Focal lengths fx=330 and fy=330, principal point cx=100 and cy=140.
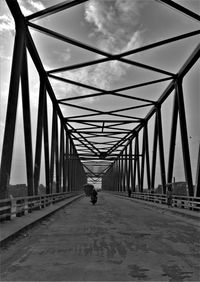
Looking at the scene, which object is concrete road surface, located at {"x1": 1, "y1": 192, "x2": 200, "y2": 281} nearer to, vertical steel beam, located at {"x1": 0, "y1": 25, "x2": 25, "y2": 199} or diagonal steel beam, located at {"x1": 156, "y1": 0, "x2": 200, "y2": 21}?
vertical steel beam, located at {"x1": 0, "y1": 25, "x2": 25, "y2": 199}

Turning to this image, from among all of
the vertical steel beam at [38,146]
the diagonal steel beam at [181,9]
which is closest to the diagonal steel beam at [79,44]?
the vertical steel beam at [38,146]

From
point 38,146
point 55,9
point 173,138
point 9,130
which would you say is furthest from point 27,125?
point 173,138

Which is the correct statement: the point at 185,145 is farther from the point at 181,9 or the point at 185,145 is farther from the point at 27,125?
the point at 27,125

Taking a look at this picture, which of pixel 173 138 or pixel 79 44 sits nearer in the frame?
pixel 79 44

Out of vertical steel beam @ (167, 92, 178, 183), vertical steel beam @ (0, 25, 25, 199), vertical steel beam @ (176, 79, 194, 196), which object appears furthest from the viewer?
vertical steel beam @ (167, 92, 178, 183)

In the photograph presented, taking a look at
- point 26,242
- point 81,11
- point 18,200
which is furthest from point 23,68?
point 26,242

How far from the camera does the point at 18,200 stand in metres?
10.6

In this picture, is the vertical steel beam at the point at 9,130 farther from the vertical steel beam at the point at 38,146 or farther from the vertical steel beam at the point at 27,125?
the vertical steel beam at the point at 38,146

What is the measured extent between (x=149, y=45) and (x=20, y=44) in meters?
6.36

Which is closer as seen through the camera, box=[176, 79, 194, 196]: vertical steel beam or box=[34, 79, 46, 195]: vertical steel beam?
box=[34, 79, 46, 195]: vertical steel beam

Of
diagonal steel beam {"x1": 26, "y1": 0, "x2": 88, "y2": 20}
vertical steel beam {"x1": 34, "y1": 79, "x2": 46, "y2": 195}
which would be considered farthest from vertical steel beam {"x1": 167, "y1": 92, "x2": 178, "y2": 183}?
diagonal steel beam {"x1": 26, "y1": 0, "x2": 88, "y2": 20}

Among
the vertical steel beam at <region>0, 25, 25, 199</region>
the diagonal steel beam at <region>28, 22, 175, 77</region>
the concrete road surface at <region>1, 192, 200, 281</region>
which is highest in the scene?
the diagonal steel beam at <region>28, 22, 175, 77</region>

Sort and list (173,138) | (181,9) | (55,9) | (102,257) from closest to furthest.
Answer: (102,257), (55,9), (181,9), (173,138)

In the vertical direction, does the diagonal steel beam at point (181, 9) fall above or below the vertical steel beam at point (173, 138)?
above
